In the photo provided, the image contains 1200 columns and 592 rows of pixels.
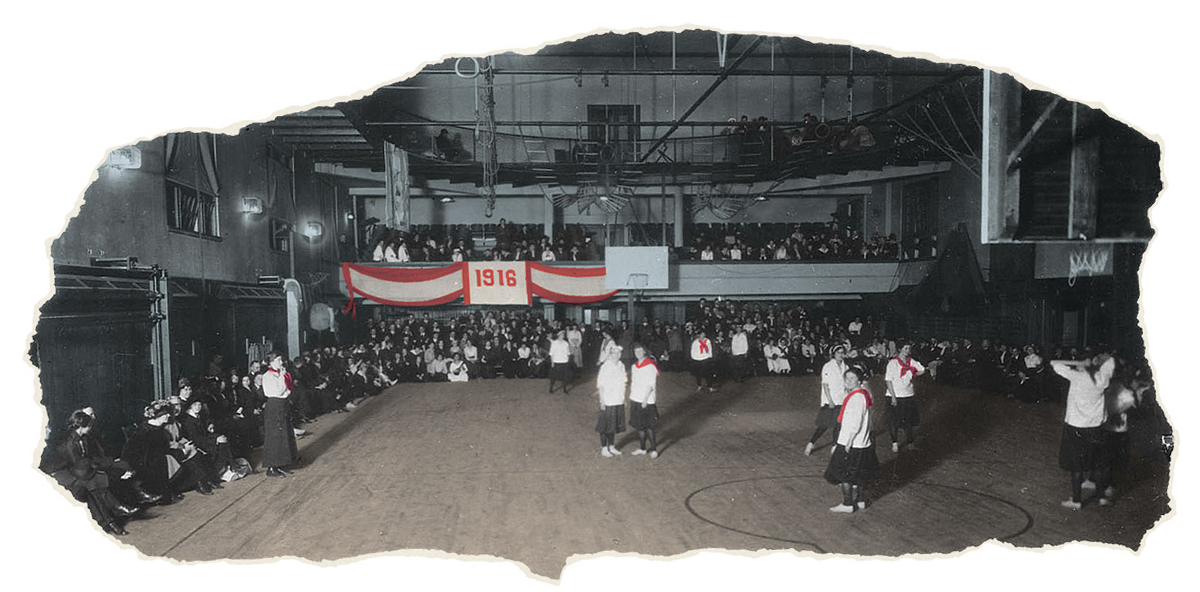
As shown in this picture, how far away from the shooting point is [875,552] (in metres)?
5.37

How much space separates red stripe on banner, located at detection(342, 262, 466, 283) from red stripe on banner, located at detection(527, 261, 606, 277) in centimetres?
151

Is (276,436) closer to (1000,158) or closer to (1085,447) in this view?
(1000,158)

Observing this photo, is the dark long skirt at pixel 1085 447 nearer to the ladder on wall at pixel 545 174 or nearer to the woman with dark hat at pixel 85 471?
the woman with dark hat at pixel 85 471

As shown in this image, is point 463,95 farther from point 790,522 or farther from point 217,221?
point 790,522

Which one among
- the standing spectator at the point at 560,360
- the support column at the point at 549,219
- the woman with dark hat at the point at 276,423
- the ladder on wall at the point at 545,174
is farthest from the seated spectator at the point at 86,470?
the support column at the point at 549,219

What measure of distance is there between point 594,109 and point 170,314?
1283cm

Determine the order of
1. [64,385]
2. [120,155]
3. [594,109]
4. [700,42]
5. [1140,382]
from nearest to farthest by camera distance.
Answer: [64,385], [120,155], [1140,382], [700,42], [594,109]

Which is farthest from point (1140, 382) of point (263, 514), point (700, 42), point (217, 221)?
point (700, 42)

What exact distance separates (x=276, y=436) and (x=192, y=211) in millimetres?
3422

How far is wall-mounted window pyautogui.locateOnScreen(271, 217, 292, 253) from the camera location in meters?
12.4

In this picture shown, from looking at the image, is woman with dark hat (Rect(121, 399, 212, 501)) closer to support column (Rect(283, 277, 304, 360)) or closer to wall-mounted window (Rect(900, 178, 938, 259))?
support column (Rect(283, 277, 304, 360))

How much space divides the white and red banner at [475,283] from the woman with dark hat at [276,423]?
256cm

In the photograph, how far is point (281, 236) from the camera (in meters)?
12.7

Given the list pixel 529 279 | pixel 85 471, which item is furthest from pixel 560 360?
pixel 85 471
